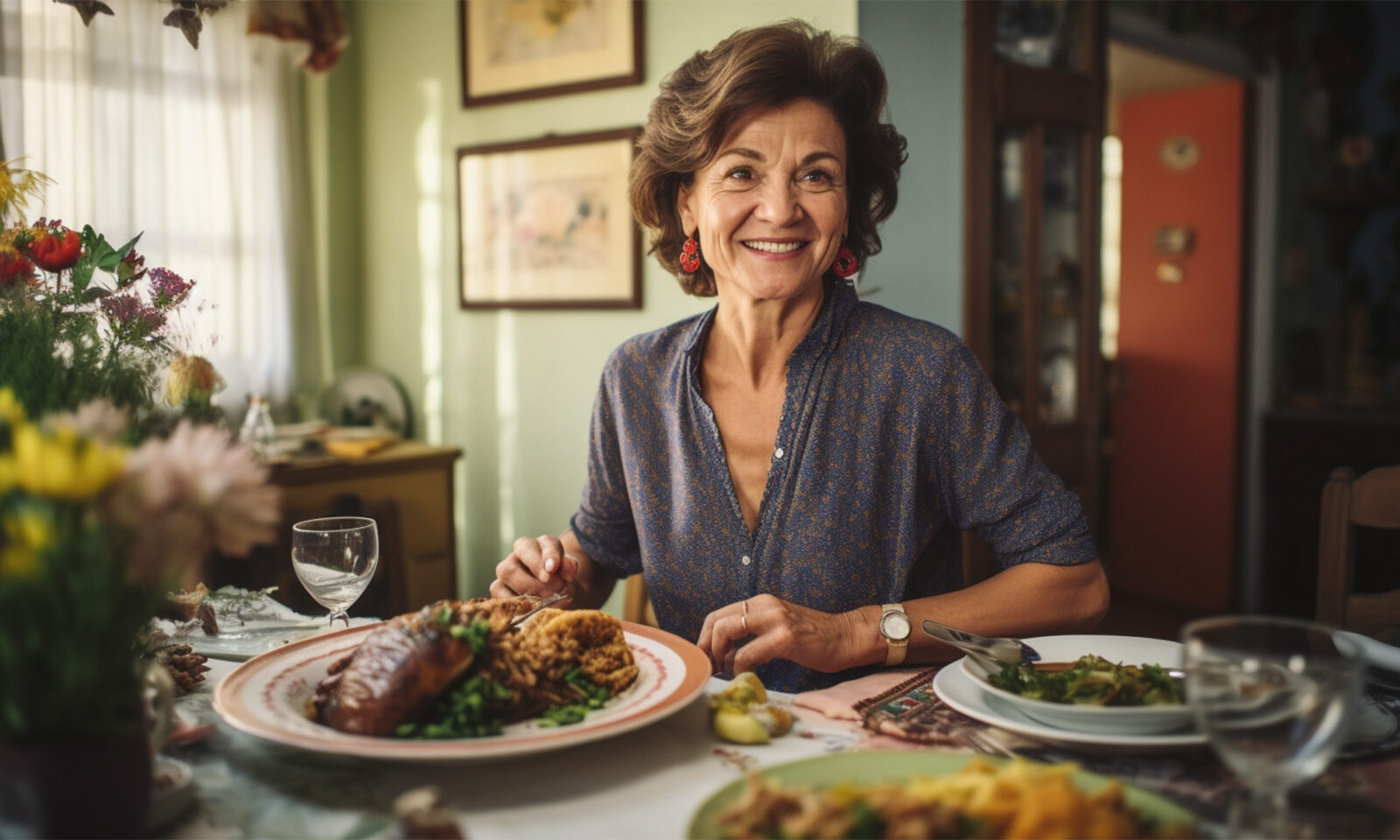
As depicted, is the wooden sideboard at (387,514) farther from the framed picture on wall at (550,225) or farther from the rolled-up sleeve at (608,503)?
the rolled-up sleeve at (608,503)

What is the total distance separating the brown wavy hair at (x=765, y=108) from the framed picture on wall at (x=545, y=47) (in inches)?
60.1

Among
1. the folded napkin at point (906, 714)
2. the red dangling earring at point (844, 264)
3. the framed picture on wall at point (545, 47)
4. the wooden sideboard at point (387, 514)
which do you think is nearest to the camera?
the folded napkin at point (906, 714)

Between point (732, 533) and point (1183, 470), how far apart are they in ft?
13.8

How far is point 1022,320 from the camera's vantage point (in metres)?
3.19

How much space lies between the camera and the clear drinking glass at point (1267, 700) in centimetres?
71

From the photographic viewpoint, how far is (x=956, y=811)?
72cm

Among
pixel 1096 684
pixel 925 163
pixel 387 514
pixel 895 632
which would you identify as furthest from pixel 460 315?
pixel 1096 684

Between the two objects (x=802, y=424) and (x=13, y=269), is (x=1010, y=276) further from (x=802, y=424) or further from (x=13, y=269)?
(x=13, y=269)

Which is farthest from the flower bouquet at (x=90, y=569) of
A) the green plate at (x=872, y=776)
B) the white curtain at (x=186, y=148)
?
the white curtain at (x=186, y=148)

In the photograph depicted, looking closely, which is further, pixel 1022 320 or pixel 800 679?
pixel 1022 320

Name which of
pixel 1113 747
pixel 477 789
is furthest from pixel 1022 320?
pixel 477 789

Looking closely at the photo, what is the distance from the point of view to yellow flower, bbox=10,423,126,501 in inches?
25.1

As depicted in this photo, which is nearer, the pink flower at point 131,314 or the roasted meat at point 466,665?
the roasted meat at point 466,665

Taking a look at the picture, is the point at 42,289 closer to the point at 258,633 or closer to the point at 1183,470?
the point at 258,633
